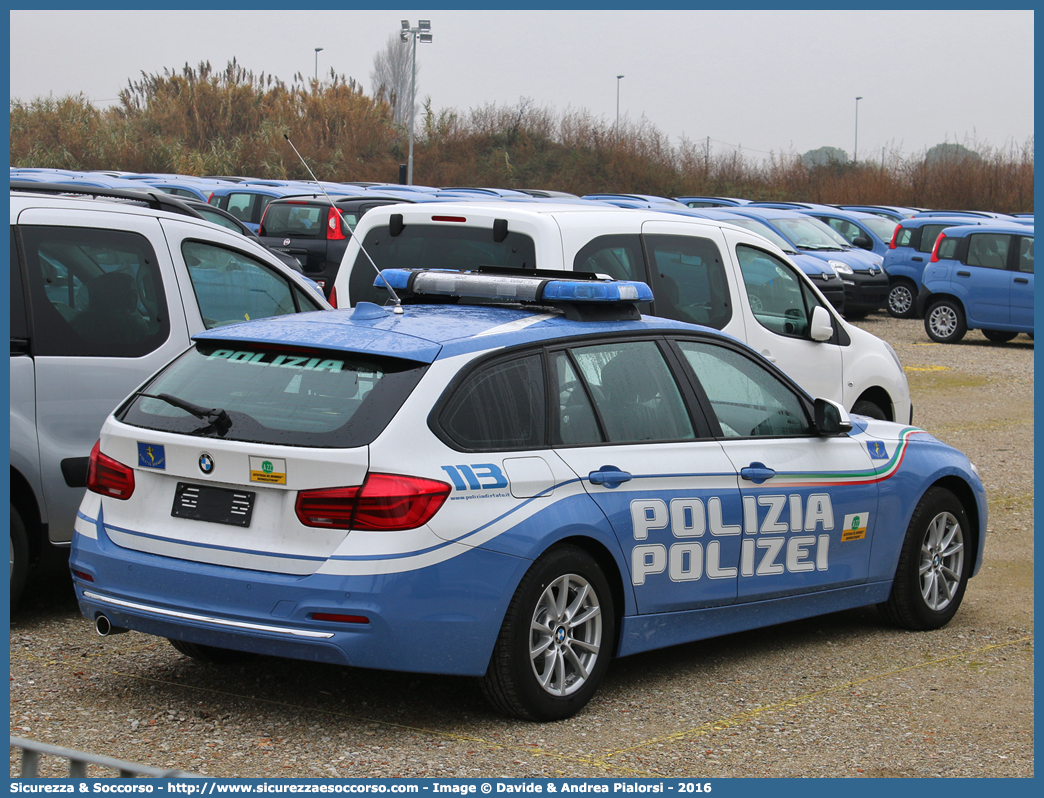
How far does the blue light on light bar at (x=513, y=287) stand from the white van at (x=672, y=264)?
1.17m

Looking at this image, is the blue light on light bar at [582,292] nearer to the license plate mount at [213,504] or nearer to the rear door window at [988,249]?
the license plate mount at [213,504]

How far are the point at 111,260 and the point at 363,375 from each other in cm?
219

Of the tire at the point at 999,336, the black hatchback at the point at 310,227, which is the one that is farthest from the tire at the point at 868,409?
the tire at the point at 999,336

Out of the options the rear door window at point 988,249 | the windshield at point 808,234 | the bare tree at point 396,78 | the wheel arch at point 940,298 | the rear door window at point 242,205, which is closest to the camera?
the rear door window at point 988,249

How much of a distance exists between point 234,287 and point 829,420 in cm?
313

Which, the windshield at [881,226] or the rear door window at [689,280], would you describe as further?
the windshield at [881,226]

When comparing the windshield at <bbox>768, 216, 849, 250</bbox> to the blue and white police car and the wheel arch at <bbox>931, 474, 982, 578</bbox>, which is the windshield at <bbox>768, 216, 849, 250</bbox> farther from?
the blue and white police car

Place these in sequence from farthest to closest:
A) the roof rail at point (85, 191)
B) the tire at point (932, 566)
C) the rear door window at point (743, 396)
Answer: the roof rail at point (85, 191) → the tire at point (932, 566) → the rear door window at point (743, 396)

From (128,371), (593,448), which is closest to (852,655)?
(593,448)

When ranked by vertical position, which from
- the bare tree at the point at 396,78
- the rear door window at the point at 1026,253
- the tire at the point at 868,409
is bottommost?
the tire at the point at 868,409

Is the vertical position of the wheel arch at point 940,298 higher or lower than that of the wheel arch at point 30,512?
higher

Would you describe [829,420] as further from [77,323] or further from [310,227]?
[310,227]

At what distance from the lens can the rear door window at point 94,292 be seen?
5867mm

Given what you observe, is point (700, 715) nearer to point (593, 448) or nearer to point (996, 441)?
point (593, 448)
